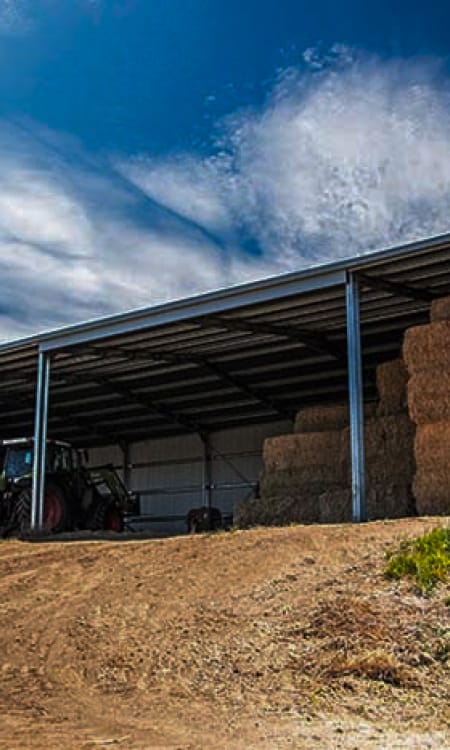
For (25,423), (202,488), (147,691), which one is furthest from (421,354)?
(25,423)

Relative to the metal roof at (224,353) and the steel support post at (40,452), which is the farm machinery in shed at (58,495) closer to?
the steel support post at (40,452)

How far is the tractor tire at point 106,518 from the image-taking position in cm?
2070

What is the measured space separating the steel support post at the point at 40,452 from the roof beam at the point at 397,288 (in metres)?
6.84

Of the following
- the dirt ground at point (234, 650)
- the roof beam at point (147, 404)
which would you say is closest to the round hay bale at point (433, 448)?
the dirt ground at point (234, 650)

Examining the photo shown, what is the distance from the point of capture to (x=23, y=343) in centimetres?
1883

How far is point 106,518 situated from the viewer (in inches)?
838

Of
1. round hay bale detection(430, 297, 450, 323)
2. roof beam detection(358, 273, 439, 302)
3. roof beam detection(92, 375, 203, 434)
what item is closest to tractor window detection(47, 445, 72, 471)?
roof beam detection(92, 375, 203, 434)

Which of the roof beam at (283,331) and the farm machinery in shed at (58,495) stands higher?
the roof beam at (283,331)

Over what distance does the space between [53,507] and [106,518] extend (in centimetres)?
171

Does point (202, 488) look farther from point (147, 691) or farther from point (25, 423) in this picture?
point (147, 691)

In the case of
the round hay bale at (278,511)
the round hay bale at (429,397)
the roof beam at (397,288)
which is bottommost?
the round hay bale at (278,511)

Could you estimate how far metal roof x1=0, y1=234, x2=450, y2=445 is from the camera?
47.6ft

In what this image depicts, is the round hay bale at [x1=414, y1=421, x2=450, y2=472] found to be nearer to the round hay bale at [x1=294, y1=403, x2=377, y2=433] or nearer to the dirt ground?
the dirt ground

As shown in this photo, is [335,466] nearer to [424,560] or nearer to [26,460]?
[424,560]
